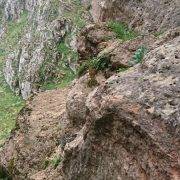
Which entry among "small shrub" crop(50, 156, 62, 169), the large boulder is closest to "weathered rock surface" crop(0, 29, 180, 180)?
the large boulder

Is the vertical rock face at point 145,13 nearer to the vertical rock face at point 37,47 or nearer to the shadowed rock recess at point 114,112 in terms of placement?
the shadowed rock recess at point 114,112

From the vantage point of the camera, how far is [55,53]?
46.5 metres

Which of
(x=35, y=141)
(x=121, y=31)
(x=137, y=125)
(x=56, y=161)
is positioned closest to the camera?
(x=137, y=125)

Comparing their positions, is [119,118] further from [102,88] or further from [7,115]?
[7,115]

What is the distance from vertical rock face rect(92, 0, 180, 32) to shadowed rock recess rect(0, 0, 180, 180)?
0.15 feet

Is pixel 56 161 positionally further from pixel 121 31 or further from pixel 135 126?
pixel 121 31

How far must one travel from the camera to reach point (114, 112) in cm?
1086

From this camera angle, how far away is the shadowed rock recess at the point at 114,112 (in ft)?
33.2

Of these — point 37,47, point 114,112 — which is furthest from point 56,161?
point 37,47

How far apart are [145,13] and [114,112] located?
11.0m

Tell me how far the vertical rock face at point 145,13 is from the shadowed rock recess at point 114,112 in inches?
1.9

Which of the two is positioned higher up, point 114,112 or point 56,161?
point 114,112

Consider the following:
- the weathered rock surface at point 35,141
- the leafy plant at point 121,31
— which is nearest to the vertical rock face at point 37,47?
the leafy plant at point 121,31

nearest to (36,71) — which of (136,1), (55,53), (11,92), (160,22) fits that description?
(55,53)
